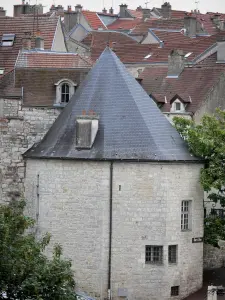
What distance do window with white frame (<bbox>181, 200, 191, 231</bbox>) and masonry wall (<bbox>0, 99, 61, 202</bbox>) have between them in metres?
7.31

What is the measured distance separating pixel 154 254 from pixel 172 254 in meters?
0.90

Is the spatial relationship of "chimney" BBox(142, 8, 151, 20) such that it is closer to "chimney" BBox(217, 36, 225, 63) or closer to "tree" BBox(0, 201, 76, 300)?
"chimney" BBox(217, 36, 225, 63)

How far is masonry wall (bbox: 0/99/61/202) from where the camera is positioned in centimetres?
6075

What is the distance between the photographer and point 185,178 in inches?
2309

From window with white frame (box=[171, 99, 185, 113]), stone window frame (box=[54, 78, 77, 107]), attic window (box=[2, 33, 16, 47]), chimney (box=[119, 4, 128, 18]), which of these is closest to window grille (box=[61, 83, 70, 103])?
stone window frame (box=[54, 78, 77, 107])

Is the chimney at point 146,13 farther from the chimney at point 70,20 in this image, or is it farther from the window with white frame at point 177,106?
the window with white frame at point 177,106

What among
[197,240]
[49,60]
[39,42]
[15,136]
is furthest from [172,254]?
[39,42]

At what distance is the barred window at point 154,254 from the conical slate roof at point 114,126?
382 centimetres

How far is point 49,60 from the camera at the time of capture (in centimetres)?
7131

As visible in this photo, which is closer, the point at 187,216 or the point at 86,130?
the point at 86,130

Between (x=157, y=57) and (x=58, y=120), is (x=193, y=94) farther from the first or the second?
(x=157, y=57)

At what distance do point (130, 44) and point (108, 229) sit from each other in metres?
64.9

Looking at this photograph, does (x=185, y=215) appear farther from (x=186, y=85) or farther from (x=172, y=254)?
(x=186, y=85)

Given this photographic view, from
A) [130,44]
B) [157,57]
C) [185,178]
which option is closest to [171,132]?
[185,178]
